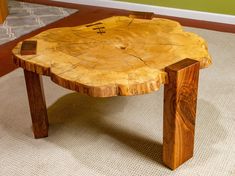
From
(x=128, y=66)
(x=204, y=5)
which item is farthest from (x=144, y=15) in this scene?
(x=204, y=5)

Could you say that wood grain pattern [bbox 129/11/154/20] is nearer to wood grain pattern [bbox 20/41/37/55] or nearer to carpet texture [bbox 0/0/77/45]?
wood grain pattern [bbox 20/41/37/55]

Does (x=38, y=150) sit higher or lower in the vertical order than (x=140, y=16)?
lower

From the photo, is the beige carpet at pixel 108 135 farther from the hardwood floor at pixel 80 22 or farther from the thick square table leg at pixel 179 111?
the hardwood floor at pixel 80 22

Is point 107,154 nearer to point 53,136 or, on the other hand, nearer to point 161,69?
point 53,136

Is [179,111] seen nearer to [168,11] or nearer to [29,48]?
[29,48]

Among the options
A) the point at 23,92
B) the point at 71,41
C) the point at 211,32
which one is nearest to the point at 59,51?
the point at 71,41

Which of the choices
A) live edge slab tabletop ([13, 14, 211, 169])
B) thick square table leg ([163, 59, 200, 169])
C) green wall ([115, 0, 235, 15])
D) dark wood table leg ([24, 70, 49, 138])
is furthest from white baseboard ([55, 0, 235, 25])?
dark wood table leg ([24, 70, 49, 138])

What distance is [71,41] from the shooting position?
5.45 ft

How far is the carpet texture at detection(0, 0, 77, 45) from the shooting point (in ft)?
10.8

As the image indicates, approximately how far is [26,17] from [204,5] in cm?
189

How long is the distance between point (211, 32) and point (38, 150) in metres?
2.06

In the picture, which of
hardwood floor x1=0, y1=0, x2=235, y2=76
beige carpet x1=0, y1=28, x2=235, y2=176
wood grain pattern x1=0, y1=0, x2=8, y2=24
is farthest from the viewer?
wood grain pattern x1=0, y1=0, x2=8, y2=24

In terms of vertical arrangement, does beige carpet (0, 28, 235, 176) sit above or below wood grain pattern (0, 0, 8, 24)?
below

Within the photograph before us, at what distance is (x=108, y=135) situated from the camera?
171cm
